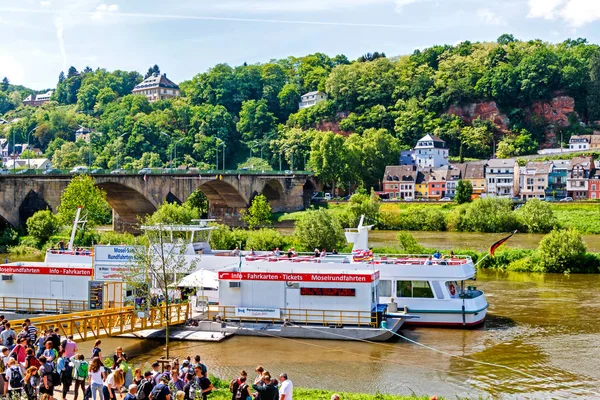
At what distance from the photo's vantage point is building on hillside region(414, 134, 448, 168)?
14012 centimetres

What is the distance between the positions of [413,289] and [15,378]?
21.4m

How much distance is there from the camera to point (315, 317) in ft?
107

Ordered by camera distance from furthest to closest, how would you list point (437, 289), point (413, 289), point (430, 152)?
point (430, 152) < point (413, 289) < point (437, 289)

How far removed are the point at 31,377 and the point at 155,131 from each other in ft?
485

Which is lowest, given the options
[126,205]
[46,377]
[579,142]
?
[46,377]

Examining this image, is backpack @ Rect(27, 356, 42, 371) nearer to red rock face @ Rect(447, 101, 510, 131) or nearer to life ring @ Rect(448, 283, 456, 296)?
life ring @ Rect(448, 283, 456, 296)

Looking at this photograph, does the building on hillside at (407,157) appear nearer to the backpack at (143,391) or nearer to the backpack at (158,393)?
the backpack at (143,391)

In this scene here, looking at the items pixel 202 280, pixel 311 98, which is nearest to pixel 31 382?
pixel 202 280

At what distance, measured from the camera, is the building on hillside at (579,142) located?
143375 mm

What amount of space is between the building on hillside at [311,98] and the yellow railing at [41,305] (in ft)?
497

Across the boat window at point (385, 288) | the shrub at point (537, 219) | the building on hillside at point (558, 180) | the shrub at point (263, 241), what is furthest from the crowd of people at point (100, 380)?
the building on hillside at point (558, 180)

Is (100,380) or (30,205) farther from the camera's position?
(30,205)

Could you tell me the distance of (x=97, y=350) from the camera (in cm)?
1981

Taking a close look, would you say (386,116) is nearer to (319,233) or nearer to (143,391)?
(319,233)
